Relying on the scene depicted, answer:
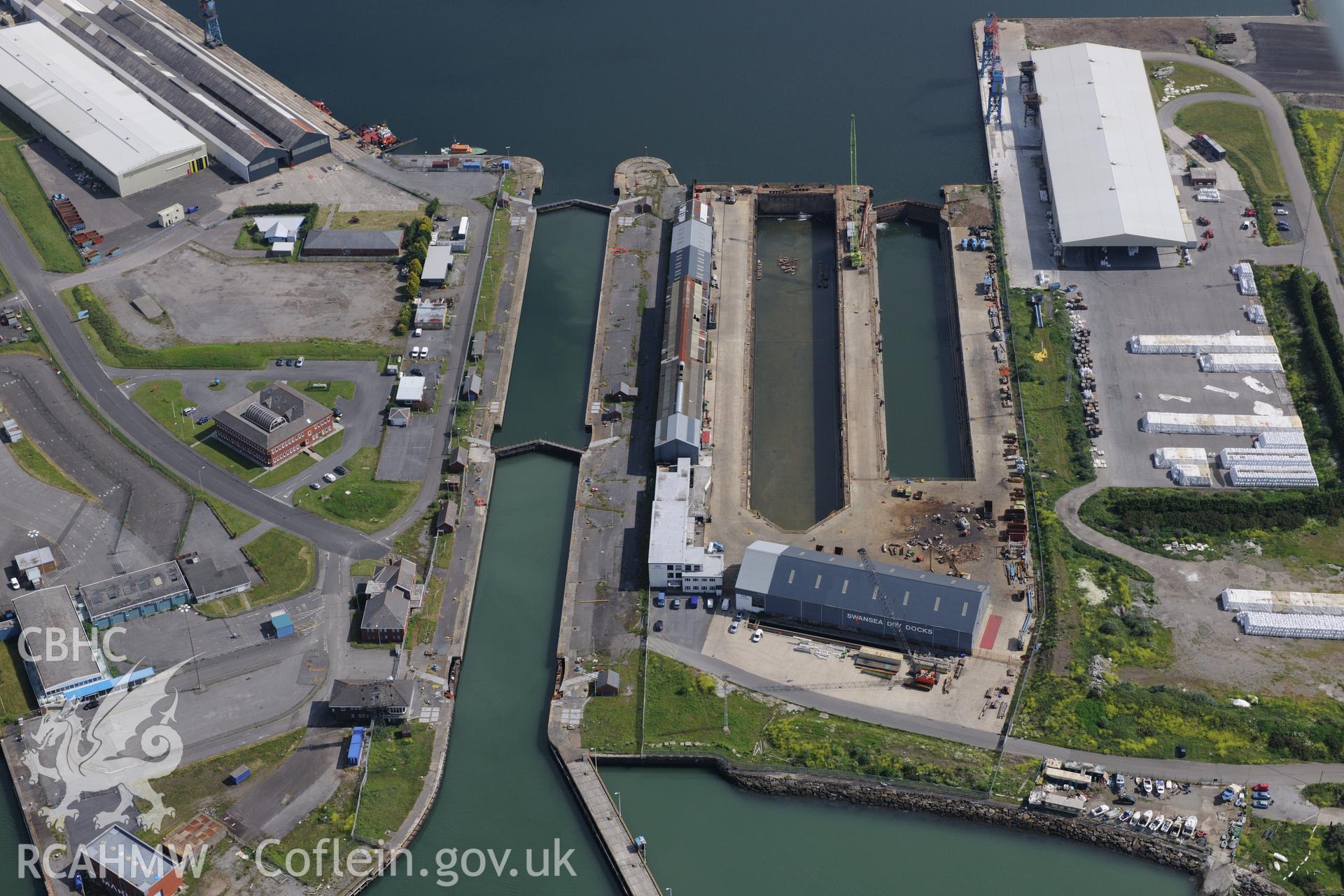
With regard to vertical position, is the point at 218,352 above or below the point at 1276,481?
above

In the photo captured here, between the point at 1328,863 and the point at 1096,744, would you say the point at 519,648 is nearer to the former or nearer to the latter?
the point at 1096,744

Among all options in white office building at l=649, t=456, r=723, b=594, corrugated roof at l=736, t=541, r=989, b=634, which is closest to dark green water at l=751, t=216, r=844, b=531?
white office building at l=649, t=456, r=723, b=594

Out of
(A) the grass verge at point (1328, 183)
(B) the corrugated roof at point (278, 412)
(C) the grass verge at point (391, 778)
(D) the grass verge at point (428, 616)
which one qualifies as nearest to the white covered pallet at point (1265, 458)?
(A) the grass verge at point (1328, 183)

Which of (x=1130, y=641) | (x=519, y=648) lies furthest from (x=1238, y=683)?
(x=519, y=648)

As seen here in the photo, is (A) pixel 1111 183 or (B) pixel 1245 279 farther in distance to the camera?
(A) pixel 1111 183

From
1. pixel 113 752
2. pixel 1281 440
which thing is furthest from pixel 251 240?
pixel 1281 440

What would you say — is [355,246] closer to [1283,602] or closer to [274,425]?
[274,425]

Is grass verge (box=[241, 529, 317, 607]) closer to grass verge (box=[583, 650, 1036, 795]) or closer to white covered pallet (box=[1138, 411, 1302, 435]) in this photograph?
grass verge (box=[583, 650, 1036, 795])
